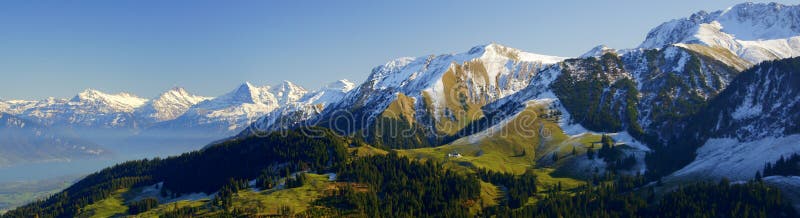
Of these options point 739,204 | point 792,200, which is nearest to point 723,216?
point 739,204

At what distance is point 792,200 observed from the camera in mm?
195000

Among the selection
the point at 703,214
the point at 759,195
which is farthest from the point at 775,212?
the point at 703,214

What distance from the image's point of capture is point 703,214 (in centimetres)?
19775

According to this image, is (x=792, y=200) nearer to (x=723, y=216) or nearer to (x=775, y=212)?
(x=775, y=212)

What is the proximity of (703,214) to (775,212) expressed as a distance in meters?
22.2

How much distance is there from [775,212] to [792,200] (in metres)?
8.45

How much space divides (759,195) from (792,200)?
9.66m

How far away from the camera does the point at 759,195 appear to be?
653 ft

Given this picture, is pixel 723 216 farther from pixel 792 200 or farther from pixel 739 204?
pixel 792 200

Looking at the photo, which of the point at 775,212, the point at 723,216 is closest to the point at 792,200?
the point at 775,212

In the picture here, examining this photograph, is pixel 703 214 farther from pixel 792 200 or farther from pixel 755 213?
pixel 792 200

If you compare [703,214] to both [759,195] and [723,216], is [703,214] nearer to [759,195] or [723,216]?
[723,216]

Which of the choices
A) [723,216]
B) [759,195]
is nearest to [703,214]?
[723,216]

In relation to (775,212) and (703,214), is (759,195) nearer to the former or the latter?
(775,212)
